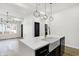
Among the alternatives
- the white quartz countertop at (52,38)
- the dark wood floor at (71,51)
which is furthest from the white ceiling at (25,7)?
the dark wood floor at (71,51)

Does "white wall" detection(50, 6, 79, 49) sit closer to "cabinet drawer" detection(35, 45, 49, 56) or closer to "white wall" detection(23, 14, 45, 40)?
"white wall" detection(23, 14, 45, 40)

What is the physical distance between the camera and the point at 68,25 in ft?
5.76

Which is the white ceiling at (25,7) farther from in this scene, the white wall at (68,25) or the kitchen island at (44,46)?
the kitchen island at (44,46)

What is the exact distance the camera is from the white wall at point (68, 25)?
67.1 inches

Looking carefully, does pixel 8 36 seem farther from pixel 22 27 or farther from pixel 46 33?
pixel 46 33

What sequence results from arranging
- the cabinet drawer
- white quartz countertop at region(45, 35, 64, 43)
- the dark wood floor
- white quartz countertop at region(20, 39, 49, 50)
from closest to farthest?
the cabinet drawer → white quartz countertop at region(20, 39, 49, 50) → the dark wood floor → white quartz countertop at region(45, 35, 64, 43)

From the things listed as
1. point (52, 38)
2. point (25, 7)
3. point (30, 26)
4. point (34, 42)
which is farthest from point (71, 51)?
point (25, 7)

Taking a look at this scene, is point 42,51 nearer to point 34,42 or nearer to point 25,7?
point 34,42

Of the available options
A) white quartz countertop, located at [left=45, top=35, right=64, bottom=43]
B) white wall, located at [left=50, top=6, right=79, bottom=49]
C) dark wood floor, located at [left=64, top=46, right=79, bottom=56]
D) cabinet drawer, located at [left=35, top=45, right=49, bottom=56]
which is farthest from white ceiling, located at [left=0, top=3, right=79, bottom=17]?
dark wood floor, located at [left=64, top=46, right=79, bottom=56]

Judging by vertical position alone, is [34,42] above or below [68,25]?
below

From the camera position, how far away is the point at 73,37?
175cm

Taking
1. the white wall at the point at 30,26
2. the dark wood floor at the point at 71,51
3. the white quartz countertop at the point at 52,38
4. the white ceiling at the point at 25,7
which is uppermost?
the white ceiling at the point at 25,7

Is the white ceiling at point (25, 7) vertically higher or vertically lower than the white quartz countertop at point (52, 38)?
higher

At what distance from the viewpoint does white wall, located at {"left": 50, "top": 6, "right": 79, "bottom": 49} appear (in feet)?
5.59
